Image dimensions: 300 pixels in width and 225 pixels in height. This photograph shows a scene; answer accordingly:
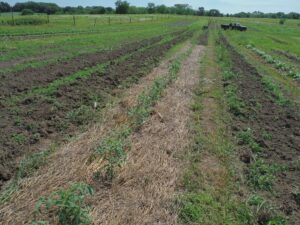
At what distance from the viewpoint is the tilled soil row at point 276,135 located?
5.72 meters

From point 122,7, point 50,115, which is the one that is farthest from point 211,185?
point 122,7

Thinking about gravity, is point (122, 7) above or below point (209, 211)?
below

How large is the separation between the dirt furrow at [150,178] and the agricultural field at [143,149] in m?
0.02

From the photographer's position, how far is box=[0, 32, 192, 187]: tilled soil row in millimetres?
6625

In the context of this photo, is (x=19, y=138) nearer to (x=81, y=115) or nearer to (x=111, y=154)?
(x=81, y=115)

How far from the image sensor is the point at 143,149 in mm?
6973

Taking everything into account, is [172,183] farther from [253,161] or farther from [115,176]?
[253,161]

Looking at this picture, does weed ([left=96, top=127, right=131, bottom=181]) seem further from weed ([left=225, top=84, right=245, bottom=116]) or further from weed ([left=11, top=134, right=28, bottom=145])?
weed ([left=225, top=84, right=245, bottom=116])

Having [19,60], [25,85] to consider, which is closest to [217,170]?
[25,85]

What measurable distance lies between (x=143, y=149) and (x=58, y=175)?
196cm

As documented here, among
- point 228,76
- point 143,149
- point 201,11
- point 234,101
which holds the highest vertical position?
point 143,149

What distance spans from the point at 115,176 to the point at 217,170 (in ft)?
6.52

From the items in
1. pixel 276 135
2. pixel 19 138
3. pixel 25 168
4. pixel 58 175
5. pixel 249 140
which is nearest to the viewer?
pixel 58 175

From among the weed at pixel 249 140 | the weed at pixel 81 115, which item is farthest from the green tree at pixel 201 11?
the weed at pixel 249 140
